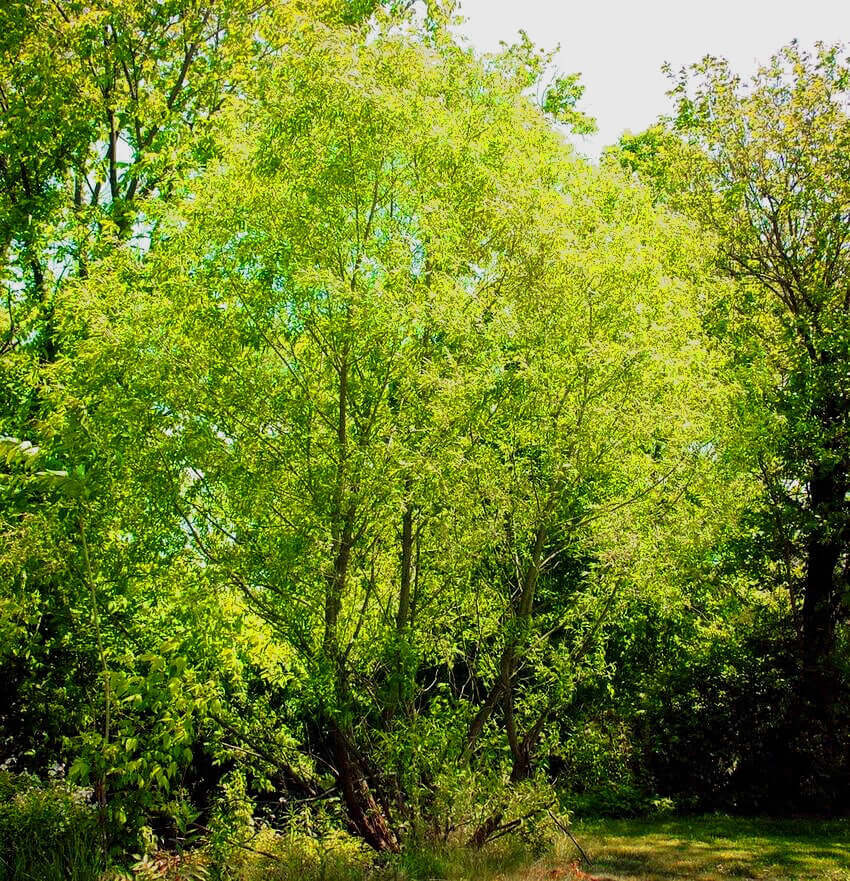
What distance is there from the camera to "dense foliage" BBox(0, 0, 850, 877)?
606 cm

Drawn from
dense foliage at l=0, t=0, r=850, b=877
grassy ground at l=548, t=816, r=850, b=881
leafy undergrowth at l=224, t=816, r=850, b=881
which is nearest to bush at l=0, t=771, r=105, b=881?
dense foliage at l=0, t=0, r=850, b=877

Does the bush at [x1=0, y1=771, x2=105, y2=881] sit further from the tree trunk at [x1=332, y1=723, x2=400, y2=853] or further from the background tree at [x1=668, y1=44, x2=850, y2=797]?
the background tree at [x1=668, y1=44, x2=850, y2=797]

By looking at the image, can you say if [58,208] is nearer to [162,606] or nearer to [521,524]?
[162,606]

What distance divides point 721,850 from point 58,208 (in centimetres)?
1024

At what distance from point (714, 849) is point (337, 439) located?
6821mm

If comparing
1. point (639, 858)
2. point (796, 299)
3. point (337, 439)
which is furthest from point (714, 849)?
point (796, 299)

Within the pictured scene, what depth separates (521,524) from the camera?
23.9 ft

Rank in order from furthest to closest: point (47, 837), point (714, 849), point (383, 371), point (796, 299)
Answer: point (796, 299) < point (714, 849) < point (383, 371) < point (47, 837)

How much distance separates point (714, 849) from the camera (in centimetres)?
967

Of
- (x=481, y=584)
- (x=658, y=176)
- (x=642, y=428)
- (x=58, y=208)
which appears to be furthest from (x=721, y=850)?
(x=658, y=176)

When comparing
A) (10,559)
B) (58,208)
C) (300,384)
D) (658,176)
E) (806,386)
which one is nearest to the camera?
(10,559)

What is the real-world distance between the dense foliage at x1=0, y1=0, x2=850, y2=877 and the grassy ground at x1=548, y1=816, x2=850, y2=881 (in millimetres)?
1506

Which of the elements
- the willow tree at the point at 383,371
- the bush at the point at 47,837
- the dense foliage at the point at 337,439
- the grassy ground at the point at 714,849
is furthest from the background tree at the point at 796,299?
Answer: the bush at the point at 47,837

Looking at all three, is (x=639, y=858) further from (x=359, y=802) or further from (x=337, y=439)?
(x=337, y=439)
